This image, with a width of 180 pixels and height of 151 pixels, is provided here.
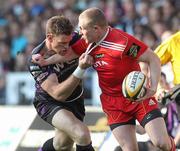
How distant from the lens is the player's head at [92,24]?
26.8 feet

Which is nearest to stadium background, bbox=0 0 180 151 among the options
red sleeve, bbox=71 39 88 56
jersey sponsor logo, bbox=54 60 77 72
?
jersey sponsor logo, bbox=54 60 77 72

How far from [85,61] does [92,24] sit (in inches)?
16.3

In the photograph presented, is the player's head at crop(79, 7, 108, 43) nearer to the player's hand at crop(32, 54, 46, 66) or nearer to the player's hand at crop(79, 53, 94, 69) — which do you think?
the player's hand at crop(79, 53, 94, 69)

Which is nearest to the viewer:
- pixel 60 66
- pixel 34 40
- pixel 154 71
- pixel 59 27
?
pixel 154 71

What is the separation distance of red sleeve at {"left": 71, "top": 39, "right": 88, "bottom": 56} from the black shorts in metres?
0.68

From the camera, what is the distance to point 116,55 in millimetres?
8266

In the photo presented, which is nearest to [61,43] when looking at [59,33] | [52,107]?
[59,33]

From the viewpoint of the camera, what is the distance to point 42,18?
51.6 ft

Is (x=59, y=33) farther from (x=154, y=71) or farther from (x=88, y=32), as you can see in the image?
(x=154, y=71)

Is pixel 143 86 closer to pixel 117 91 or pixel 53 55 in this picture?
pixel 117 91

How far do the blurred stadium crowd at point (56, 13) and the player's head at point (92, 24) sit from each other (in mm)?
5142

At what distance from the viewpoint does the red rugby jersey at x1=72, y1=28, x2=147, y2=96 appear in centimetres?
827

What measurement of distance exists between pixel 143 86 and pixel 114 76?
17.7 inches

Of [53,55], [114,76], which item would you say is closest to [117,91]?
[114,76]
